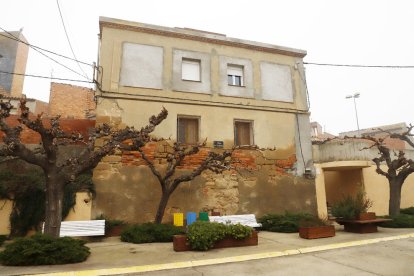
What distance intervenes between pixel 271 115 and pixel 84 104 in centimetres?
1542

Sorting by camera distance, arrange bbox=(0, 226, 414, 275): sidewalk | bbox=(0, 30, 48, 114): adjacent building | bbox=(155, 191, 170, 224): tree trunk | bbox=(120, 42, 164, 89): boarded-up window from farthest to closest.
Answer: bbox=(0, 30, 48, 114): adjacent building → bbox=(120, 42, 164, 89): boarded-up window → bbox=(155, 191, 170, 224): tree trunk → bbox=(0, 226, 414, 275): sidewalk

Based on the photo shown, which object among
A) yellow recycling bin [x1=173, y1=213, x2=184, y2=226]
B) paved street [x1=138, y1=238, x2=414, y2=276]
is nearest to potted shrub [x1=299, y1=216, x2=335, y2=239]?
paved street [x1=138, y1=238, x2=414, y2=276]

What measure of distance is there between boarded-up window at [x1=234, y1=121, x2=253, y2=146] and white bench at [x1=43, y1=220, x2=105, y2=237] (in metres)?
6.50

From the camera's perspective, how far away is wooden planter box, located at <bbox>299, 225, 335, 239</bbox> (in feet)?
28.0

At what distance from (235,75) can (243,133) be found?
2.83 m

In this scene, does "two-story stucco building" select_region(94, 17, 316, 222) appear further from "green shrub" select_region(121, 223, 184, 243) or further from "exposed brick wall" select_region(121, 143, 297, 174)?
"green shrub" select_region(121, 223, 184, 243)

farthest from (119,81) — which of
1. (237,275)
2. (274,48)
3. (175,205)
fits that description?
(237,275)

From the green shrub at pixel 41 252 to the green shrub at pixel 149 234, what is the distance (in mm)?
2446

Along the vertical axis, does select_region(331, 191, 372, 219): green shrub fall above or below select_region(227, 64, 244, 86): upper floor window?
below

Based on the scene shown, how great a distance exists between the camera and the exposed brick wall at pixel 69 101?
21.6 m

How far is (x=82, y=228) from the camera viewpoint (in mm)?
8969

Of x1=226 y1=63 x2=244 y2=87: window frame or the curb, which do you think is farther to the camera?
x1=226 y1=63 x2=244 y2=87: window frame

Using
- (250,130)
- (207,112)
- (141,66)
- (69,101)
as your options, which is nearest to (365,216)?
(250,130)

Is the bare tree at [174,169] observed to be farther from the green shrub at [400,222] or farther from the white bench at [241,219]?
the green shrub at [400,222]
